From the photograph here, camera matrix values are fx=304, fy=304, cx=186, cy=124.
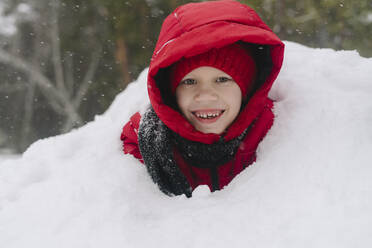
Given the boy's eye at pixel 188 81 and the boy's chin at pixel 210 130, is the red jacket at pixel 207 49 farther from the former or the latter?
the boy's eye at pixel 188 81

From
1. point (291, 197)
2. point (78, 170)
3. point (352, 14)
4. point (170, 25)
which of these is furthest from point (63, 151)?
point (352, 14)

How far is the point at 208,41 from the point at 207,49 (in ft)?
0.19

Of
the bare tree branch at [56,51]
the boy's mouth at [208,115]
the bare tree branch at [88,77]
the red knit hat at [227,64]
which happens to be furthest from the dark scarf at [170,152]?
the bare tree branch at [56,51]

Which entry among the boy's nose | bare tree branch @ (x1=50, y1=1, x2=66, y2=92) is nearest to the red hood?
the boy's nose

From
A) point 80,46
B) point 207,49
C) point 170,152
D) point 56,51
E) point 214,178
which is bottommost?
point 56,51

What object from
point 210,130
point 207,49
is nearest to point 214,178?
point 210,130

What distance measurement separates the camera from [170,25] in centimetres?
152

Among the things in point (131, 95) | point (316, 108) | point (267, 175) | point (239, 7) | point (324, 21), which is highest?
point (239, 7)

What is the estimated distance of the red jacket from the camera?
1.35 metres

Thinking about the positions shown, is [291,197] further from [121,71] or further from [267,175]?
[121,71]

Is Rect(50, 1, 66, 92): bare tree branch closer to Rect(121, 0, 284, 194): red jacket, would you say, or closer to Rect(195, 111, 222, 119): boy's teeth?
Rect(121, 0, 284, 194): red jacket

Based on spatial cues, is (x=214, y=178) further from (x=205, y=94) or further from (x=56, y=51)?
(x=56, y=51)

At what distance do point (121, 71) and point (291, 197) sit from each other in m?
7.62

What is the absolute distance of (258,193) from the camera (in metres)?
1.10
